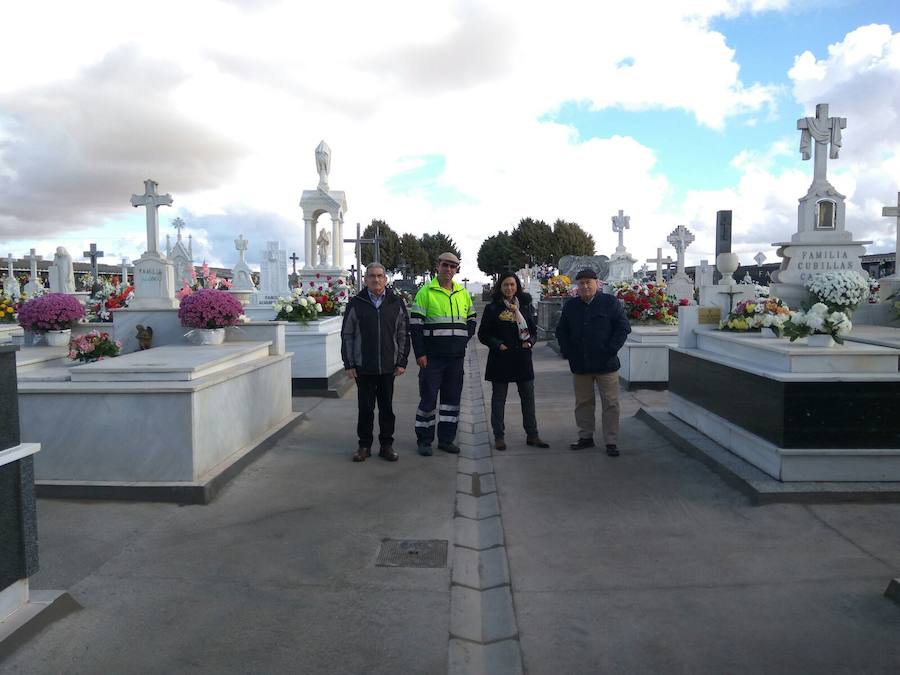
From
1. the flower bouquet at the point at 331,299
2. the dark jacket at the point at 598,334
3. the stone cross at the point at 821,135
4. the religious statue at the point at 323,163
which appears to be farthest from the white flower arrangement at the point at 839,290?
the religious statue at the point at 323,163

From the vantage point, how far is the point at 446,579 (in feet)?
12.8

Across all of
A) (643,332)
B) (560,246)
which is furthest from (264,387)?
(560,246)

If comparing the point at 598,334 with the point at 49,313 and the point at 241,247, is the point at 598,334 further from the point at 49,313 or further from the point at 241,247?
the point at 241,247

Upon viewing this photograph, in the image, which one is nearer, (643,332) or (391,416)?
(391,416)

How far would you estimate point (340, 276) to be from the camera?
61.0 feet

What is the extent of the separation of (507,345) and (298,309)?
16.6ft

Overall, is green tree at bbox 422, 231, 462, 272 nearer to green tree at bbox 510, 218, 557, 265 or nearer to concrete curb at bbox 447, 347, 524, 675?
green tree at bbox 510, 218, 557, 265

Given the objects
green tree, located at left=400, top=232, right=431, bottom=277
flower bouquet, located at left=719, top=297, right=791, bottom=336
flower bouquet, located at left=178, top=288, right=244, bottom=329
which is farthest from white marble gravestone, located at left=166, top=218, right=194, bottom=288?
green tree, located at left=400, top=232, right=431, bottom=277

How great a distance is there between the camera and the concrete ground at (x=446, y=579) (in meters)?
3.08

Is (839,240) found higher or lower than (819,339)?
higher

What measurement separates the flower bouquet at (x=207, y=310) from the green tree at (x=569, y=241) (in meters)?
65.2

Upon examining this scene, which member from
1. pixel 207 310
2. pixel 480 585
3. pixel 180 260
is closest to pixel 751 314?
pixel 480 585

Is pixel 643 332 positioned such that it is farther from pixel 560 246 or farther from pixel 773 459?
pixel 560 246

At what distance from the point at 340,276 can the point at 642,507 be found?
14414mm
